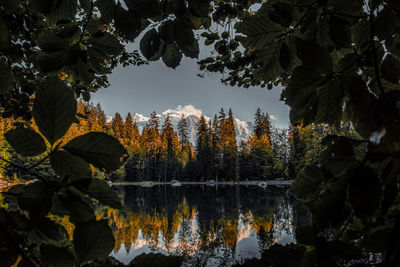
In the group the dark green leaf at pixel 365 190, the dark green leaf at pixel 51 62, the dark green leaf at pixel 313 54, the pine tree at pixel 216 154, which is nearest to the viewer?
the dark green leaf at pixel 365 190

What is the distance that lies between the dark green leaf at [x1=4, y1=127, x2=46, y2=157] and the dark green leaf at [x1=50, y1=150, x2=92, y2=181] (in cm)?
3

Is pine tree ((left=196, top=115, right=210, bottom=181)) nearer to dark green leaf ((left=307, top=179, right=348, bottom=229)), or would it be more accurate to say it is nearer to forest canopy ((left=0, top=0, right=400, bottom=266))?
forest canopy ((left=0, top=0, right=400, bottom=266))

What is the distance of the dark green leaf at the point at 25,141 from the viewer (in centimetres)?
Answer: 34

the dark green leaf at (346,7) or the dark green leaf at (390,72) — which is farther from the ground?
the dark green leaf at (346,7)

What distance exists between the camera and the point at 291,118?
2.18 feet

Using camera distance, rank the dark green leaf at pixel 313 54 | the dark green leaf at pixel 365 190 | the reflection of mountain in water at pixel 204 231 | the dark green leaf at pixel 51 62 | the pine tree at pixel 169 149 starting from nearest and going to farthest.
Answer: the dark green leaf at pixel 365 190
the dark green leaf at pixel 313 54
the dark green leaf at pixel 51 62
the reflection of mountain in water at pixel 204 231
the pine tree at pixel 169 149

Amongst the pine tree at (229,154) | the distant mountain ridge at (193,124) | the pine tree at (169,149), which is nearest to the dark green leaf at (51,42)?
the pine tree at (229,154)

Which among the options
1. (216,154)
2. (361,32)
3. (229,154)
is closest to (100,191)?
(361,32)

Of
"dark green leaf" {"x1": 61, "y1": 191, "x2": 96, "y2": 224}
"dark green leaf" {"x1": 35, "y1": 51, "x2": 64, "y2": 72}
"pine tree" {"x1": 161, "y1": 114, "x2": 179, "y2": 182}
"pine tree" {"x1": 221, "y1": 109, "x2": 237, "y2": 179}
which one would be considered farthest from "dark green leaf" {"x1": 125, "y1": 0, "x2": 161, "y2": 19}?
"pine tree" {"x1": 161, "y1": 114, "x2": 179, "y2": 182}

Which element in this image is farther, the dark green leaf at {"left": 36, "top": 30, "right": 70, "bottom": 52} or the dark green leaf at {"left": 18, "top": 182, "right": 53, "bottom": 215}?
the dark green leaf at {"left": 36, "top": 30, "right": 70, "bottom": 52}

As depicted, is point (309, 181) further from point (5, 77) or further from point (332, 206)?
point (5, 77)

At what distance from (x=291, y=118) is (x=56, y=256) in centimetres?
62

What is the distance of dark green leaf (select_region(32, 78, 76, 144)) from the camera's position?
31cm

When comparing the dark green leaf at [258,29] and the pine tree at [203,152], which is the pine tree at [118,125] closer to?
the pine tree at [203,152]
